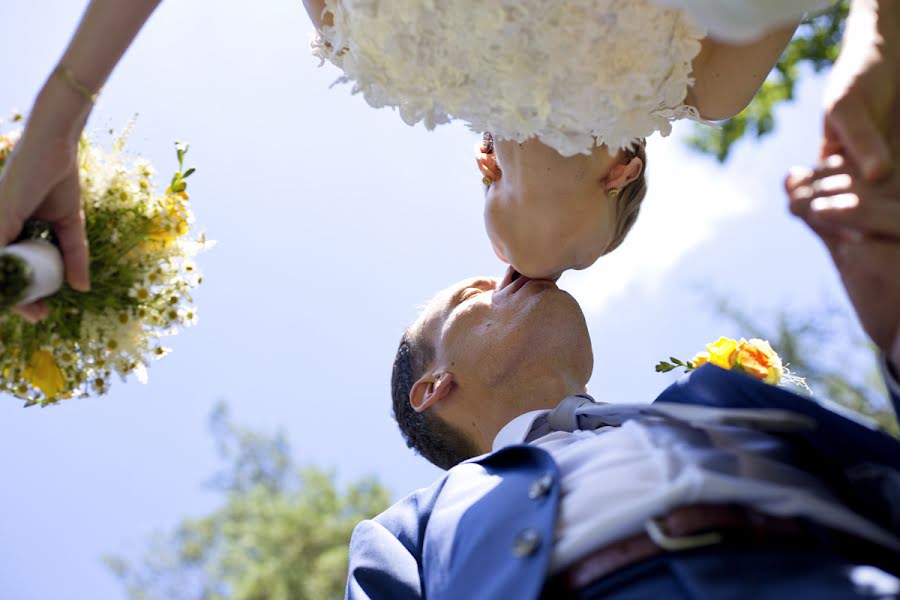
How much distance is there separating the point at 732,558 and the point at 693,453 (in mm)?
279

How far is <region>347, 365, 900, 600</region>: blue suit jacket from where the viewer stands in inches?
82.4

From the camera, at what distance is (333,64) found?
2.82 metres

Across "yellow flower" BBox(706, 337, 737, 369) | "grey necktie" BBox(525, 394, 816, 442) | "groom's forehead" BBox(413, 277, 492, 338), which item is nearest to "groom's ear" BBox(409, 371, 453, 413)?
"groom's forehead" BBox(413, 277, 492, 338)

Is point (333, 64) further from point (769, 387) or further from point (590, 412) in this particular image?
point (769, 387)

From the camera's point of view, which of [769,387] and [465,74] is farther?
[465,74]

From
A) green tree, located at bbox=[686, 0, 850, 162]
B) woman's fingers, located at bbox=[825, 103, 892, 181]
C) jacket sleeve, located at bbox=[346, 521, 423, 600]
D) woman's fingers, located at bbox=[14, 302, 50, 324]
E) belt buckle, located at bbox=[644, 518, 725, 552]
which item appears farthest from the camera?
green tree, located at bbox=[686, 0, 850, 162]

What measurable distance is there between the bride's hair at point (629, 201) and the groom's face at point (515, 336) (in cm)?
35

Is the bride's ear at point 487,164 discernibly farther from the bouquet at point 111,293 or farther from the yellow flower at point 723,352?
the bouquet at point 111,293

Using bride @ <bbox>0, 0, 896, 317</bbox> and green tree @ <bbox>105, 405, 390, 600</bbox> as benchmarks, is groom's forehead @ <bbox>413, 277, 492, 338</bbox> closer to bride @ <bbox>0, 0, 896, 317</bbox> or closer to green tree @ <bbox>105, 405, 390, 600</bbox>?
bride @ <bbox>0, 0, 896, 317</bbox>

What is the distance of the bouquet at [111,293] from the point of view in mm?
2297

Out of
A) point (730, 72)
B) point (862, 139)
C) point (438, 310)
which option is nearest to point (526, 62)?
point (730, 72)

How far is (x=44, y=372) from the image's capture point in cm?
232

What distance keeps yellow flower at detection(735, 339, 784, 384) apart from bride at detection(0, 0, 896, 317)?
77cm

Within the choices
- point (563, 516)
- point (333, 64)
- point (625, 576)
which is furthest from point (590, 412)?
point (333, 64)
